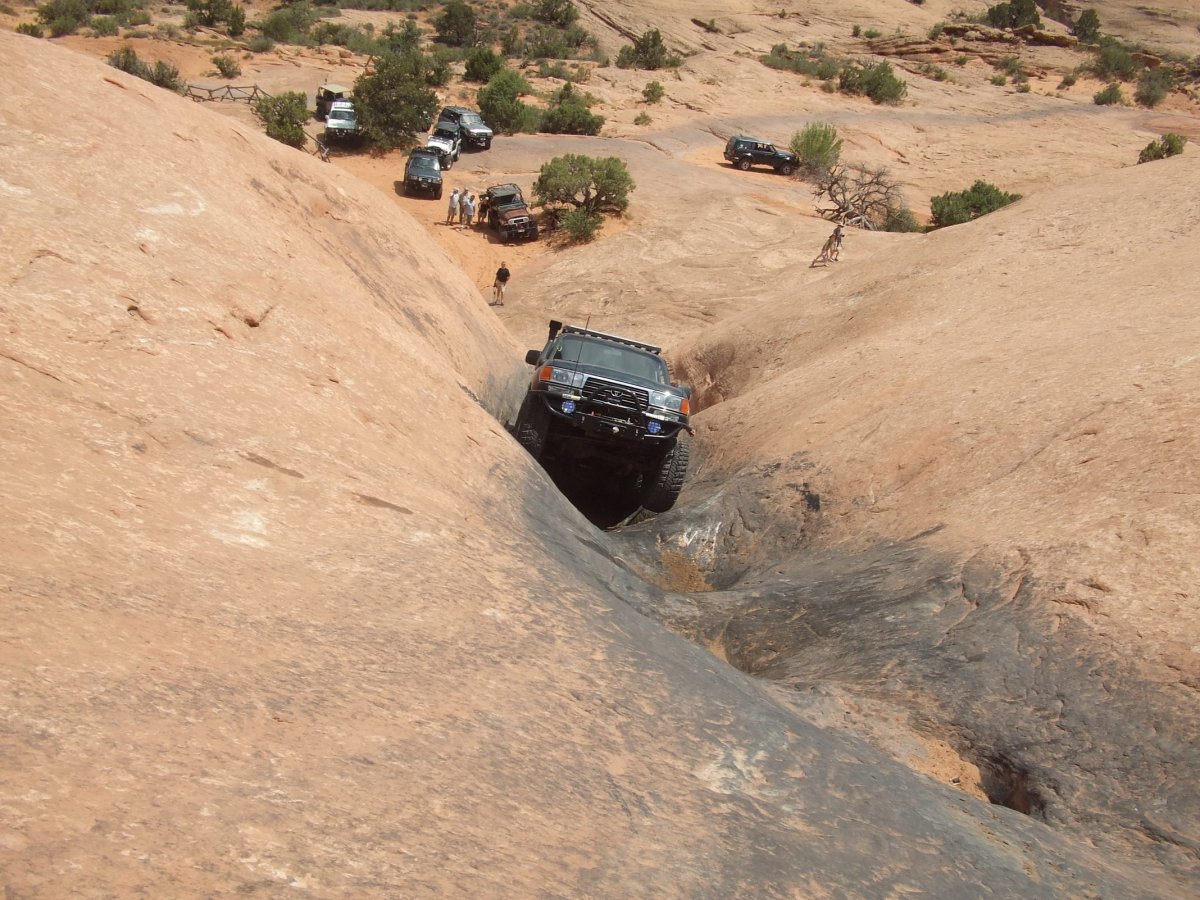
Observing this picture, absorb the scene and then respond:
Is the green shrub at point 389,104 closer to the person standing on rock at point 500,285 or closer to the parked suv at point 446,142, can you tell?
the parked suv at point 446,142

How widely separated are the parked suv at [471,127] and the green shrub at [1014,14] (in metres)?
53.0

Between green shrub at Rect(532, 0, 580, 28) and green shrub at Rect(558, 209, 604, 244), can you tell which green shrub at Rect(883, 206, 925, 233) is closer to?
green shrub at Rect(558, 209, 604, 244)

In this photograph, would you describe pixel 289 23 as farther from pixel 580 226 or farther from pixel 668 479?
pixel 668 479

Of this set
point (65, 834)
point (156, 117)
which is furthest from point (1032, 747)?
point (156, 117)

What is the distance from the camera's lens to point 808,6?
73.1m

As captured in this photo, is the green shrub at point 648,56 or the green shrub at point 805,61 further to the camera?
the green shrub at point 805,61

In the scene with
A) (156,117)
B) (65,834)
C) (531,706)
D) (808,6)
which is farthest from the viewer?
(808,6)

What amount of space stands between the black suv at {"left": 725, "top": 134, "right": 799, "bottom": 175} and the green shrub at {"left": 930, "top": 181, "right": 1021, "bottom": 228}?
287 inches

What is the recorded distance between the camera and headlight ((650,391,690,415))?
30.5 feet

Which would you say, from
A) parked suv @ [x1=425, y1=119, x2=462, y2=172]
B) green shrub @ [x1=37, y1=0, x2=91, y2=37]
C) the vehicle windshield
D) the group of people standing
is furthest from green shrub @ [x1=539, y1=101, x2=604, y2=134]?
the vehicle windshield

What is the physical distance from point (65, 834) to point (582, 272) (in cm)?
2323

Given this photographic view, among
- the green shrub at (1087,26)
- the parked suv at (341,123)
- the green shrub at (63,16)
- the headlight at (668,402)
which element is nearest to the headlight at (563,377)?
the headlight at (668,402)

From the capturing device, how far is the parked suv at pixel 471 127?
3728 cm

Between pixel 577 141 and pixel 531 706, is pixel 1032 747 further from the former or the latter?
pixel 577 141
